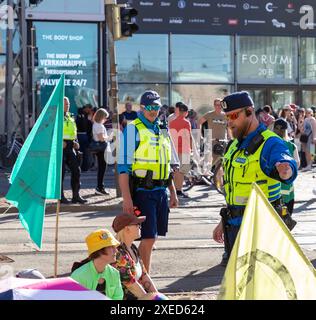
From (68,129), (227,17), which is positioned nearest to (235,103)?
(68,129)

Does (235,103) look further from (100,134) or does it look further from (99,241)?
(100,134)

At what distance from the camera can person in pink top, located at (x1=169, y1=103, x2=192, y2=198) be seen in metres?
17.0

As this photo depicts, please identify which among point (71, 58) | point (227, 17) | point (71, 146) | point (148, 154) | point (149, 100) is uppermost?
point (227, 17)

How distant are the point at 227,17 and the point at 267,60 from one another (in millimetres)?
Result: 2645

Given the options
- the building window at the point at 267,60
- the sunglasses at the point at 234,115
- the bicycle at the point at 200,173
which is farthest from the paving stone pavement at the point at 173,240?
the building window at the point at 267,60

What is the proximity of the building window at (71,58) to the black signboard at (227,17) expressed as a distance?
207cm

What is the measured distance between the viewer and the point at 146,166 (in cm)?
787

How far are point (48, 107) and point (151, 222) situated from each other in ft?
4.74

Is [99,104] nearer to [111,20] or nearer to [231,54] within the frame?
[231,54]

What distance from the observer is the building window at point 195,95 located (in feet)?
97.7

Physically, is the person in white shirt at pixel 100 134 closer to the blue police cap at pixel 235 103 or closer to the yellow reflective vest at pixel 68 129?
the yellow reflective vest at pixel 68 129

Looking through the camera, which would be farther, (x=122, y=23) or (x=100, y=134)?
(x=100, y=134)

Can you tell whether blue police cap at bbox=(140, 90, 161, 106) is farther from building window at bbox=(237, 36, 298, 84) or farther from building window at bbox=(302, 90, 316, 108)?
building window at bbox=(302, 90, 316, 108)
